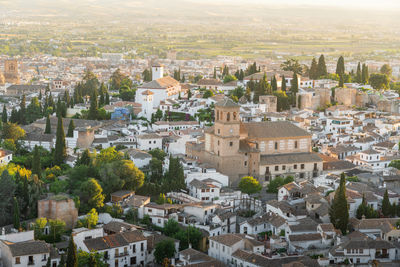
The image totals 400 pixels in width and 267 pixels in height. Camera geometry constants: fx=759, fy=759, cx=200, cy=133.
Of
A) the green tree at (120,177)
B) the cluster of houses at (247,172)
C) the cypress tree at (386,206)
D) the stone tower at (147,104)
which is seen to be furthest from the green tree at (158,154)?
the cypress tree at (386,206)

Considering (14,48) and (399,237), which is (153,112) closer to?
(399,237)

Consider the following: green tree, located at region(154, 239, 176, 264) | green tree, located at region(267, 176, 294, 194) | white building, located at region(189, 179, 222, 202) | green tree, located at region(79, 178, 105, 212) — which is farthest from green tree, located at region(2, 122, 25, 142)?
green tree, located at region(154, 239, 176, 264)

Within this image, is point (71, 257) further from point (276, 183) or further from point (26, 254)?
point (276, 183)

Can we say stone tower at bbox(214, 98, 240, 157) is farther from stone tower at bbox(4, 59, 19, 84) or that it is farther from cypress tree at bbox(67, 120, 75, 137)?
stone tower at bbox(4, 59, 19, 84)

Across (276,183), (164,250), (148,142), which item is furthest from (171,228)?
(148,142)

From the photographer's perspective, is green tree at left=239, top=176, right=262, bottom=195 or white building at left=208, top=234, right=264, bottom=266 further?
green tree at left=239, top=176, right=262, bottom=195

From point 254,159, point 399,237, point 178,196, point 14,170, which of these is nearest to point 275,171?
point 254,159

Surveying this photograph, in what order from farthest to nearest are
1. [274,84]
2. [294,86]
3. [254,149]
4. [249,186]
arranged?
[274,84] < [294,86] < [254,149] < [249,186]

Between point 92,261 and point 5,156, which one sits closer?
Result: point 92,261

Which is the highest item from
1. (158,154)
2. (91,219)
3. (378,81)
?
(378,81)
